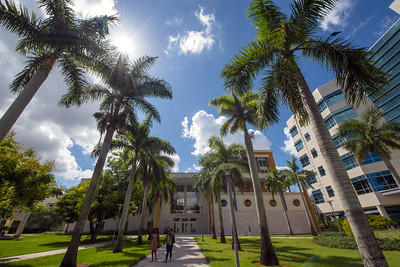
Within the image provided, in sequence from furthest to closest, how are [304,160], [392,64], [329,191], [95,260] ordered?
[304,160], [329,191], [392,64], [95,260]

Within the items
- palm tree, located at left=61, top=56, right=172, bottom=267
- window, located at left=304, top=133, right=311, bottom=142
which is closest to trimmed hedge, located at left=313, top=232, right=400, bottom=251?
palm tree, located at left=61, top=56, right=172, bottom=267

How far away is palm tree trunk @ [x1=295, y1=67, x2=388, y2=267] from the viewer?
3.78 metres

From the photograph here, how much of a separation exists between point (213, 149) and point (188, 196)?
983 inches

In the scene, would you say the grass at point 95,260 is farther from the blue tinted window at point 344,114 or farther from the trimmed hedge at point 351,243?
the blue tinted window at point 344,114

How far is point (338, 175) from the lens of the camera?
185 inches

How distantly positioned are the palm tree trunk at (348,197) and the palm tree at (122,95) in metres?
10.2

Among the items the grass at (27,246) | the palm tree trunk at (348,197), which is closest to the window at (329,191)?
the palm tree trunk at (348,197)

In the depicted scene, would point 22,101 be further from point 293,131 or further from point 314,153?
point 293,131

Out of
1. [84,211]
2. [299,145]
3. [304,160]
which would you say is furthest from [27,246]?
[299,145]

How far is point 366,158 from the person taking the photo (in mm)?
30109

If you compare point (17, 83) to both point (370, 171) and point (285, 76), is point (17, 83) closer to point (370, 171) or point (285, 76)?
point (285, 76)

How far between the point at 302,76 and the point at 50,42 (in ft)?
35.4

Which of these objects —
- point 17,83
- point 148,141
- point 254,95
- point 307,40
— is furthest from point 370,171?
point 17,83

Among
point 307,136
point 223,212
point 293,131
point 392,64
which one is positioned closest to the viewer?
point 223,212
